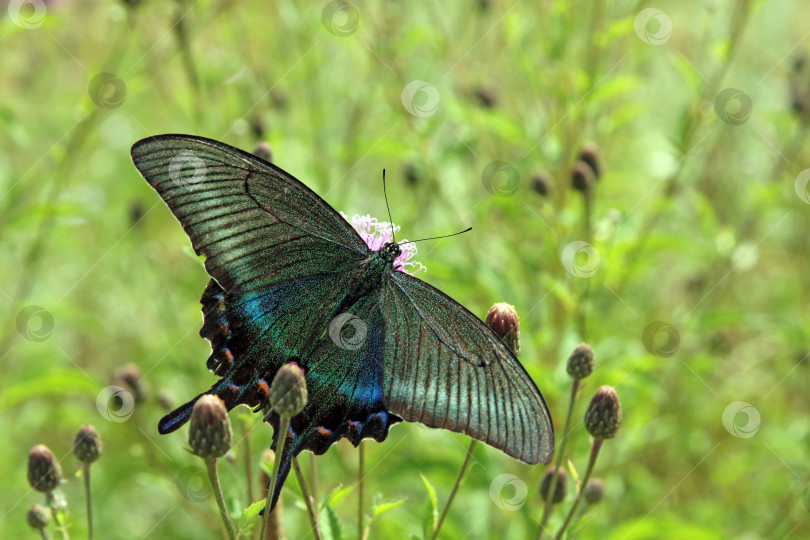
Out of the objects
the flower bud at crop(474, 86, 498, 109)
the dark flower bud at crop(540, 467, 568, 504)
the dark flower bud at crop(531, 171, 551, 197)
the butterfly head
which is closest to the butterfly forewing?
the butterfly head

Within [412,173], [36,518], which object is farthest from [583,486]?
[412,173]

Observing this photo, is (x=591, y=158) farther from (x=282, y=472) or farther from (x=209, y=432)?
(x=209, y=432)

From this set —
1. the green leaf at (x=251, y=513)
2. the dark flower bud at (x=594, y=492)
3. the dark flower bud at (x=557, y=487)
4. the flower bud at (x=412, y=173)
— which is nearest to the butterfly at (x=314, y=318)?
the green leaf at (x=251, y=513)

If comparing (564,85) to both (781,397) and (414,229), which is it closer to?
(414,229)

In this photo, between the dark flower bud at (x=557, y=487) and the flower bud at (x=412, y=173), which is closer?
the dark flower bud at (x=557, y=487)

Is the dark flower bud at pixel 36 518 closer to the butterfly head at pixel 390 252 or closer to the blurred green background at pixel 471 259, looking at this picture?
the blurred green background at pixel 471 259
